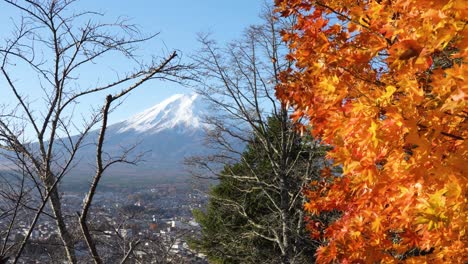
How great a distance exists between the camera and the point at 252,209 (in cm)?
1439

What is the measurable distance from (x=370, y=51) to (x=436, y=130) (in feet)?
4.54

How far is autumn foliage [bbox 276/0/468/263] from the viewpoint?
1.84 metres

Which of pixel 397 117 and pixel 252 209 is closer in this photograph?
pixel 397 117

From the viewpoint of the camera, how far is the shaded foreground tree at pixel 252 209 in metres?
12.2

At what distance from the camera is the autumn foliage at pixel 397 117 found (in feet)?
6.05

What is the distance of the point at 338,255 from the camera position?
391 centimetres

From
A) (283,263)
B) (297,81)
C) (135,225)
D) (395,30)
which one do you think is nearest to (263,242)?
(283,263)

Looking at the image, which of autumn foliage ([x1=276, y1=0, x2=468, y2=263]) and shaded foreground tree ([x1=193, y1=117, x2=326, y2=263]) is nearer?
autumn foliage ([x1=276, y1=0, x2=468, y2=263])

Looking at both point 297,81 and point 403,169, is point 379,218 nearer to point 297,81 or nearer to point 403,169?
point 403,169

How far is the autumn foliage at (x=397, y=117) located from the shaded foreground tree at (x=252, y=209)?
305 inches

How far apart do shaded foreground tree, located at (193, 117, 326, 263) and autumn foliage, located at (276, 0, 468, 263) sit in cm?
775

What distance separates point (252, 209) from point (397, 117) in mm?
12679

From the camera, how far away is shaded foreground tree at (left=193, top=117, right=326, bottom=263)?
12.2m

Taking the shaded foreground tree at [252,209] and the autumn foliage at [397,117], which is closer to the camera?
the autumn foliage at [397,117]
